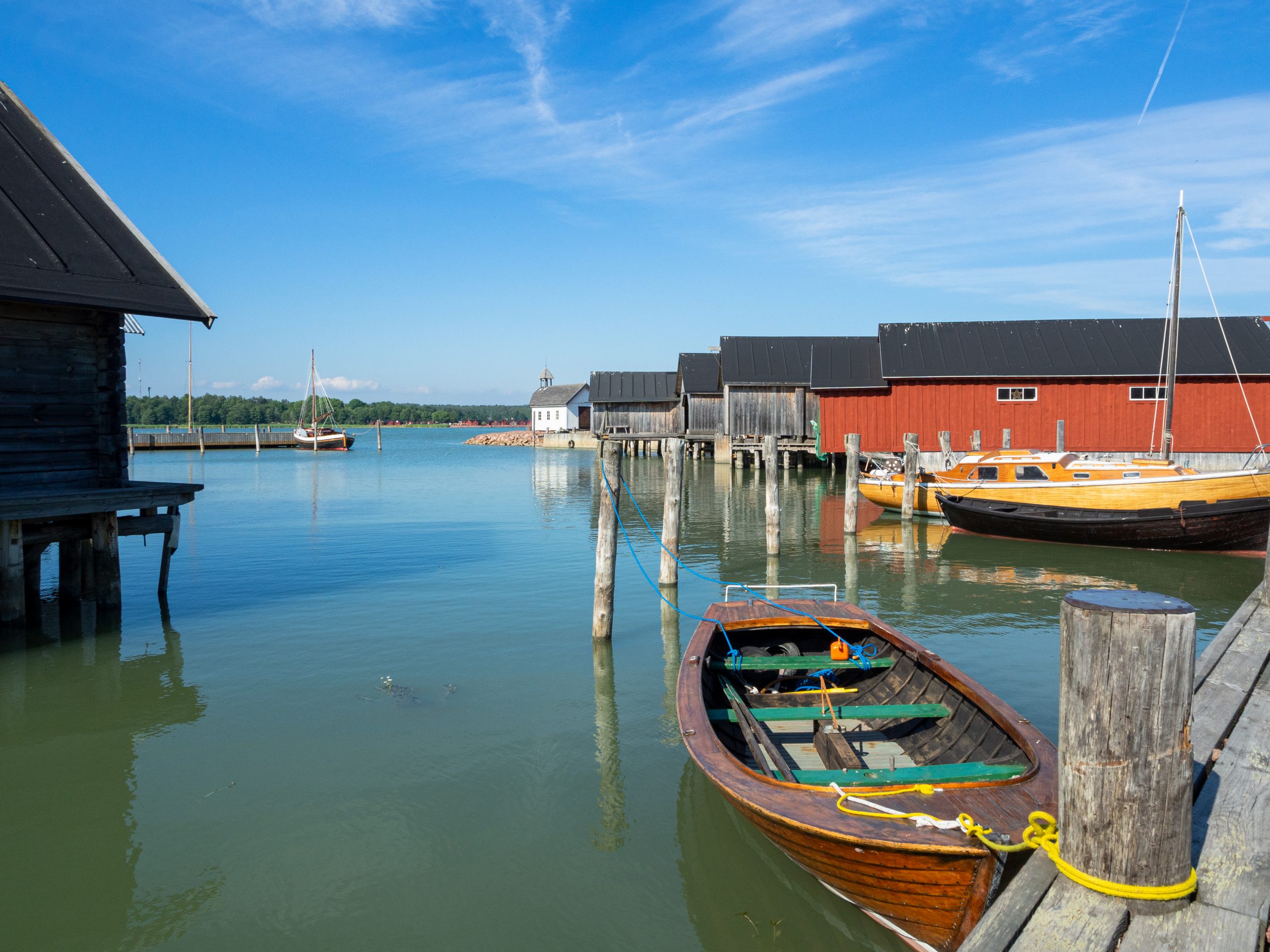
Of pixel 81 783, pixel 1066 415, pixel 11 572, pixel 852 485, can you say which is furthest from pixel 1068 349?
pixel 81 783

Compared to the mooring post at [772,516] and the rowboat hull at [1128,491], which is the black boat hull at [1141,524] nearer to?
the rowboat hull at [1128,491]

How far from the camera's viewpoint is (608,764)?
25.7 feet

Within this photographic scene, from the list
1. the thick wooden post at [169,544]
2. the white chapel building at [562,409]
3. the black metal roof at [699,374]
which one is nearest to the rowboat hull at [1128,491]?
the thick wooden post at [169,544]

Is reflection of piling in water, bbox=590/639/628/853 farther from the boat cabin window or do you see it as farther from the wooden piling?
the boat cabin window

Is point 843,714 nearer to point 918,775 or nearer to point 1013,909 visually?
point 918,775

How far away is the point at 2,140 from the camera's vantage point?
488 inches

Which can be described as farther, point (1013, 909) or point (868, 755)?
point (868, 755)

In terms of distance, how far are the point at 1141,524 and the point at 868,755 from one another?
14901mm

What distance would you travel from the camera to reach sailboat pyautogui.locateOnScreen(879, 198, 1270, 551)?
17547 millimetres

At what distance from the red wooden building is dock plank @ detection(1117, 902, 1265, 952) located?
30.3m

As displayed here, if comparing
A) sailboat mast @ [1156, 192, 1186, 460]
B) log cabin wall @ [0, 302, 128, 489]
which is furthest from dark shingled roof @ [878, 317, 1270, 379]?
log cabin wall @ [0, 302, 128, 489]

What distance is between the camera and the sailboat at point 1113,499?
17547 mm

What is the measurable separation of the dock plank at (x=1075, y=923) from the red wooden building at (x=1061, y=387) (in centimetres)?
3026

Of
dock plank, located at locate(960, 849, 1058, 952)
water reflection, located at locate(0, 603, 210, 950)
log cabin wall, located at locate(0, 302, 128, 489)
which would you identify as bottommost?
water reflection, located at locate(0, 603, 210, 950)
